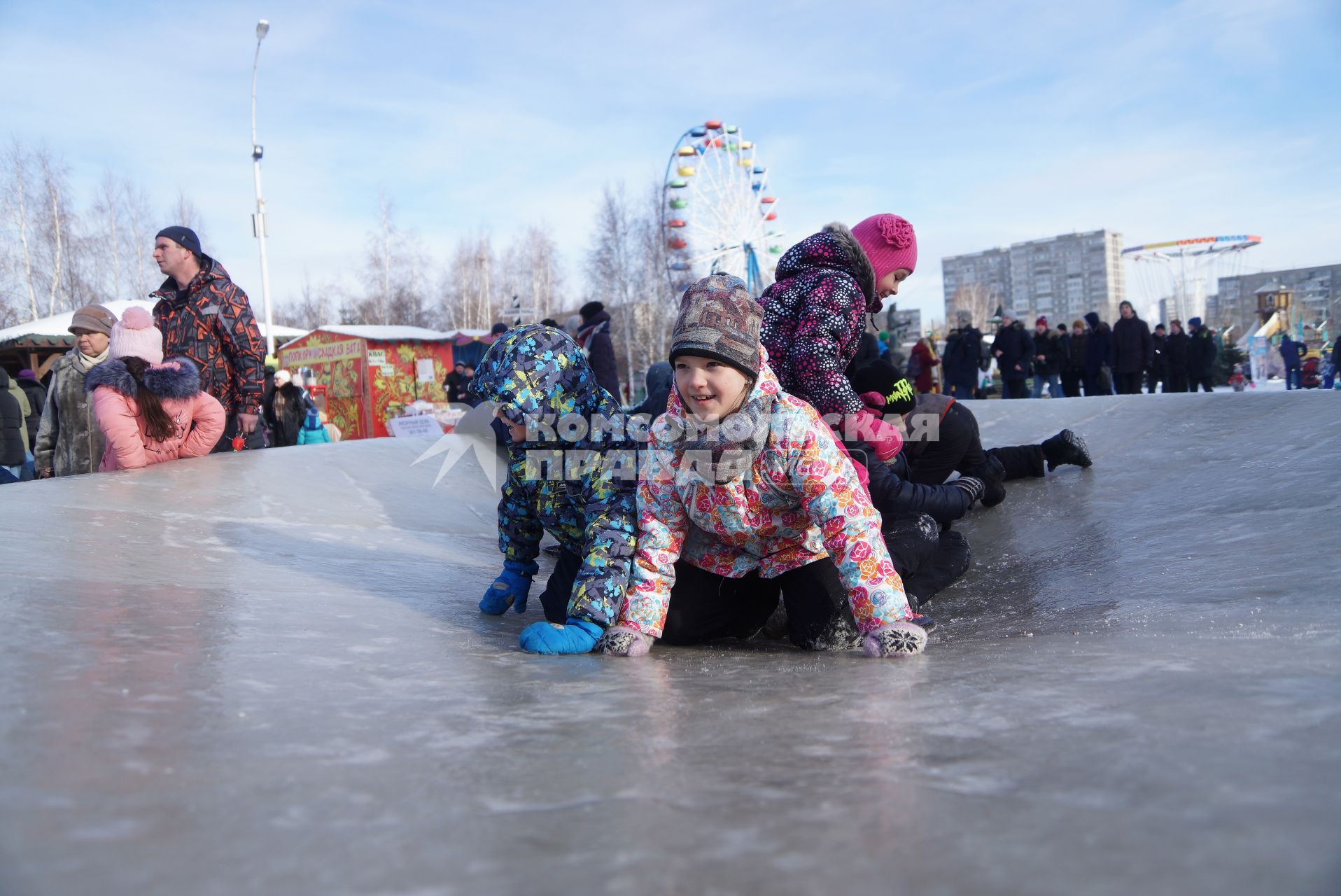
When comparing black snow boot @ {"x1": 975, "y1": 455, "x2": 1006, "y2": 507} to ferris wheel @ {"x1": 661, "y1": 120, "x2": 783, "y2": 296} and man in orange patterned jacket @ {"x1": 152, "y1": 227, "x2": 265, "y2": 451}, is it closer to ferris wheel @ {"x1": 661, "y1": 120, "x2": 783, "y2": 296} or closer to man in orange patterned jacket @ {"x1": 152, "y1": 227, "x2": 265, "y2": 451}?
man in orange patterned jacket @ {"x1": 152, "y1": 227, "x2": 265, "y2": 451}

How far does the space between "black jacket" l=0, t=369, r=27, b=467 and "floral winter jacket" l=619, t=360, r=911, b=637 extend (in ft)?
21.9

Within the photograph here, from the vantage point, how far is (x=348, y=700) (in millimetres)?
1363

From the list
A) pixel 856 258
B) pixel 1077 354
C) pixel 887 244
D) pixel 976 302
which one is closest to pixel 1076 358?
pixel 1077 354

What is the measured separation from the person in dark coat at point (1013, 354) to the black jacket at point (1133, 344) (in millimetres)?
956

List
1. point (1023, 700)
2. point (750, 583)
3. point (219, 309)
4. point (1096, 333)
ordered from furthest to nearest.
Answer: point (1096, 333) < point (219, 309) < point (750, 583) < point (1023, 700)

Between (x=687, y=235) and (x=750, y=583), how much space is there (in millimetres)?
18533

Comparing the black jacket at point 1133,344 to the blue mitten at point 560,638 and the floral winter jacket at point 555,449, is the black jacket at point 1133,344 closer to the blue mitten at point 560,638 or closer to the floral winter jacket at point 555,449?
the floral winter jacket at point 555,449

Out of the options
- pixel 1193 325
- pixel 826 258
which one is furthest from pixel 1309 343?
pixel 826 258

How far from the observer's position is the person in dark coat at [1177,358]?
1145 cm

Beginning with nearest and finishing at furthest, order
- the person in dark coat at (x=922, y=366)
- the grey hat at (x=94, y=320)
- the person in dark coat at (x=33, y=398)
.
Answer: the grey hat at (x=94, y=320)
the person in dark coat at (x=33, y=398)
the person in dark coat at (x=922, y=366)

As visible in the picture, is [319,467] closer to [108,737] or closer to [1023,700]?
[108,737]

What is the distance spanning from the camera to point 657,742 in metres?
1.21

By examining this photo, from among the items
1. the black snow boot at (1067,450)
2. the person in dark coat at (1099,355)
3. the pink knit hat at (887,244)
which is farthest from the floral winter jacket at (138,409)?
the person in dark coat at (1099,355)

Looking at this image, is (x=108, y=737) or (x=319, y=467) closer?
(x=108, y=737)
